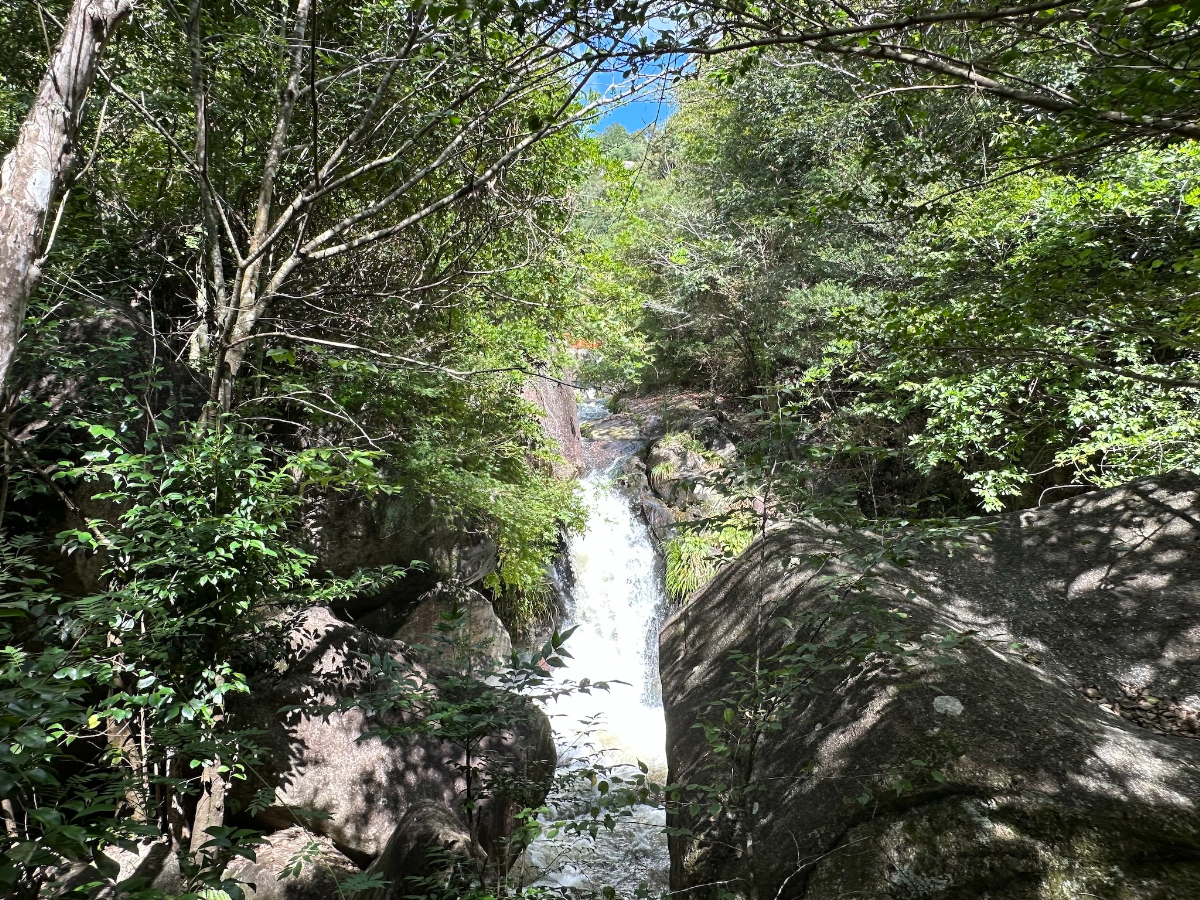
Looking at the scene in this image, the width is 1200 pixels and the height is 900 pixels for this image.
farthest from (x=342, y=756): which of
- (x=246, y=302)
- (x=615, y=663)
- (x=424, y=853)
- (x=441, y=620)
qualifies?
(x=615, y=663)

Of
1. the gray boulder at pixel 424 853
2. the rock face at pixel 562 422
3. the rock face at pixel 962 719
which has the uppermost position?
the rock face at pixel 562 422

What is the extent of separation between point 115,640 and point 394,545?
3.36m

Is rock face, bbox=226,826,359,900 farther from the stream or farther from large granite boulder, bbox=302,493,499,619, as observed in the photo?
large granite boulder, bbox=302,493,499,619

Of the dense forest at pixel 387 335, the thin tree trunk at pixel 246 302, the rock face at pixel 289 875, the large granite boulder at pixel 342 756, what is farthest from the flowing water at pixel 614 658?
the thin tree trunk at pixel 246 302

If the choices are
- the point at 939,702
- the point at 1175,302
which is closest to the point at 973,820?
the point at 939,702

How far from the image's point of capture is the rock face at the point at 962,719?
1.64 meters

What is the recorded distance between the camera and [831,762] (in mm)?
2121

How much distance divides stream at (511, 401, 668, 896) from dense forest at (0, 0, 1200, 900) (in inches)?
39.9

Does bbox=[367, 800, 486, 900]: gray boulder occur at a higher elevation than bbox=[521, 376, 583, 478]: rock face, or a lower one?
lower

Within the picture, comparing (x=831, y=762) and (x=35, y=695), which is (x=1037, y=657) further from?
(x=35, y=695)

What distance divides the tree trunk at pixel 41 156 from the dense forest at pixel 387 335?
0.01 m

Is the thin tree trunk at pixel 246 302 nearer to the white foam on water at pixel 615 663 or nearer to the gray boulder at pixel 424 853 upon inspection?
the gray boulder at pixel 424 853

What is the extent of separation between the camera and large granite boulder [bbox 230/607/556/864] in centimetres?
403

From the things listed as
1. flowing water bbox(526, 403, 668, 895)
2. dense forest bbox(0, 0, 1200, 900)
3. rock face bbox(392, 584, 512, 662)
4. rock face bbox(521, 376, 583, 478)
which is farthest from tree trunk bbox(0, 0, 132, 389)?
rock face bbox(521, 376, 583, 478)
